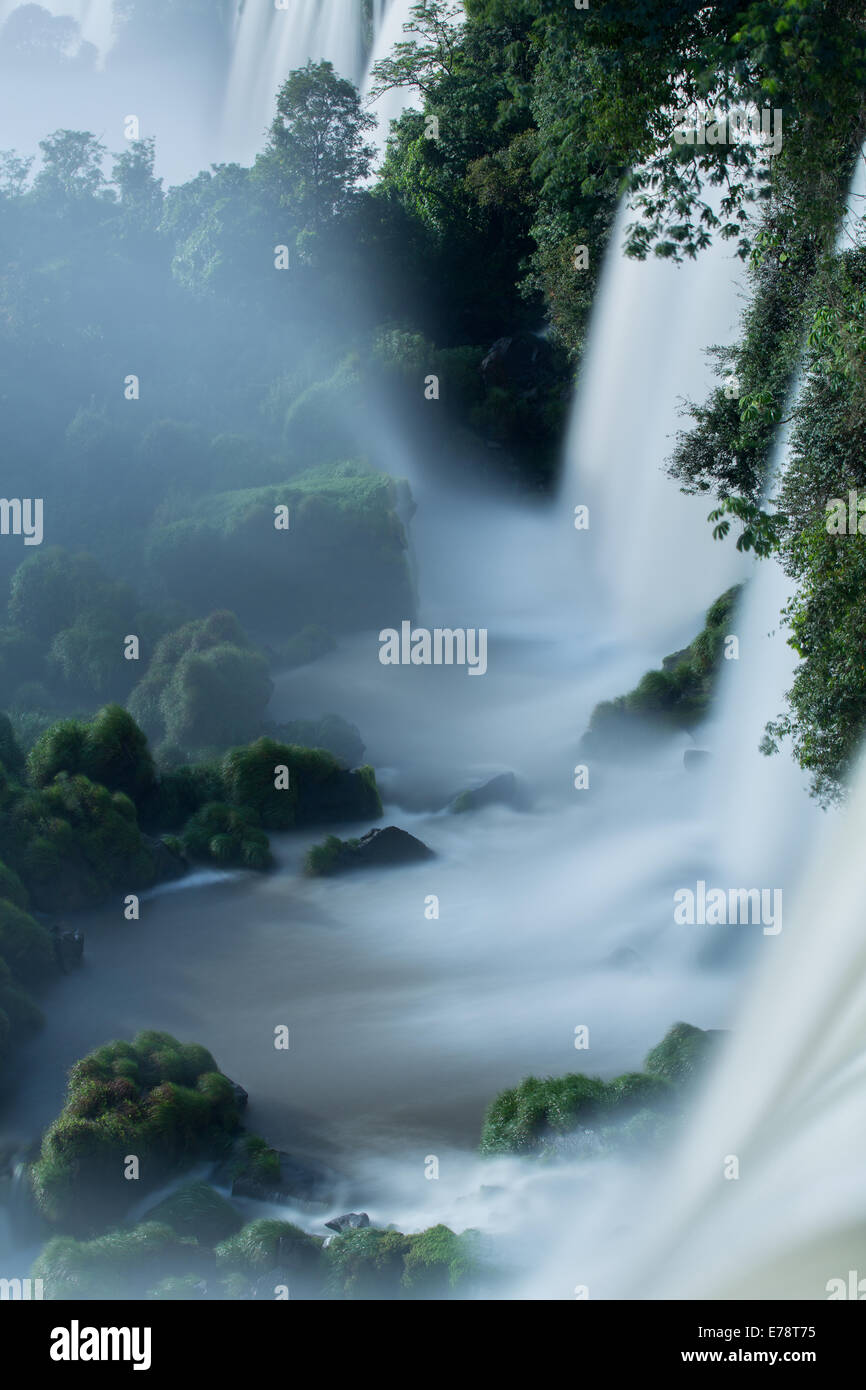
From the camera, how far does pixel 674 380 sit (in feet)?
81.3

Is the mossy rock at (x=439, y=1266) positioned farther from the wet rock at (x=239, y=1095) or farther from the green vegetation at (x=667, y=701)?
the green vegetation at (x=667, y=701)

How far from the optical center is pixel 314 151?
31.2 metres

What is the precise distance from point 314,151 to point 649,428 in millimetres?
12427

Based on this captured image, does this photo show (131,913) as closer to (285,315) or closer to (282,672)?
(282,672)

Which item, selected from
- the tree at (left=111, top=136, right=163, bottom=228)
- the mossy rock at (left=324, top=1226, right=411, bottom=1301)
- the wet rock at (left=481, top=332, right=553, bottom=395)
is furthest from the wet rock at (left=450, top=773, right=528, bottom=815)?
Answer: the tree at (left=111, top=136, right=163, bottom=228)

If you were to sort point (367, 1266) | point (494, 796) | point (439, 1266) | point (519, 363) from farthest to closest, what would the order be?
1. point (519, 363)
2. point (494, 796)
3. point (367, 1266)
4. point (439, 1266)

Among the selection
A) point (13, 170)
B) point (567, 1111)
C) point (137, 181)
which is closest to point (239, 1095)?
point (567, 1111)

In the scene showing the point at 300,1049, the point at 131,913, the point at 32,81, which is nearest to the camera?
the point at 300,1049

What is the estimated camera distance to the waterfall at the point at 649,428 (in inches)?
944

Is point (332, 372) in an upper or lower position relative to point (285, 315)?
lower

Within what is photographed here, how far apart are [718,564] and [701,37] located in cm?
1262

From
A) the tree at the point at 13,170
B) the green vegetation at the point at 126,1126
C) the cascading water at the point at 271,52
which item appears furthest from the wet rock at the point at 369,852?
the cascading water at the point at 271,52

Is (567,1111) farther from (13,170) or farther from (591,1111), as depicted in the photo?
(13,170)
